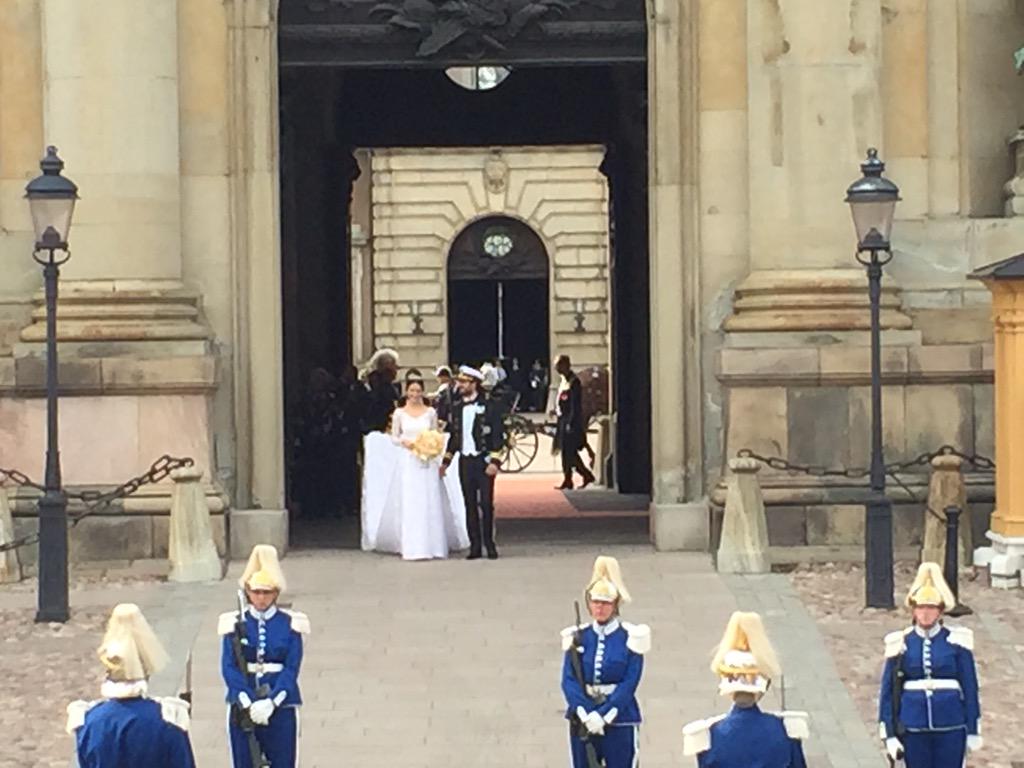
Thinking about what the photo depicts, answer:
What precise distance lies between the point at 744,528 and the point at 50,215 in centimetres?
594

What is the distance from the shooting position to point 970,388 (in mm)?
21312

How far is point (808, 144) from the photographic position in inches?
849

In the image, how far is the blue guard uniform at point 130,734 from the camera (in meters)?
9.53

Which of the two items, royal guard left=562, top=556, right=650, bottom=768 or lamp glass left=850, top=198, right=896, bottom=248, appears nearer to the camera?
royal guard left=562, top=556, right=650, bottom=768

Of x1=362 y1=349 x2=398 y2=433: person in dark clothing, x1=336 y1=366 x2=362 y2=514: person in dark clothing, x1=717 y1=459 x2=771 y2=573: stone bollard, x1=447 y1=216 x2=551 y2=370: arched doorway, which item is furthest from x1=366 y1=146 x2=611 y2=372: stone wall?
x1=717 y1=459 x2=771 y2=573: stone bollard

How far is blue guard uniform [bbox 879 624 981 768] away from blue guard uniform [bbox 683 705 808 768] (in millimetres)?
2339

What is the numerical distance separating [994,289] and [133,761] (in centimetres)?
1161

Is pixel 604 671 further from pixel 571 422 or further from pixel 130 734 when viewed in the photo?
pixel 571 422

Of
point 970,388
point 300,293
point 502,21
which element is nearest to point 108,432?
point 502,21

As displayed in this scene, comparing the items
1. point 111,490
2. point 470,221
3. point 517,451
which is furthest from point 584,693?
point 470,221

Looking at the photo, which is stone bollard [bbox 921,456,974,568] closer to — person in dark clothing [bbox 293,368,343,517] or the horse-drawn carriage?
person in dark clothing [bbox 293,368,343,517]

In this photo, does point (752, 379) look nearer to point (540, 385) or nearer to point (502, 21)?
point (502, 21)

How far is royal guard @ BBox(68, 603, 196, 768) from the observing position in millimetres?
9523

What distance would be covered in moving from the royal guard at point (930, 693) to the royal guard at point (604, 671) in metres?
1.17
